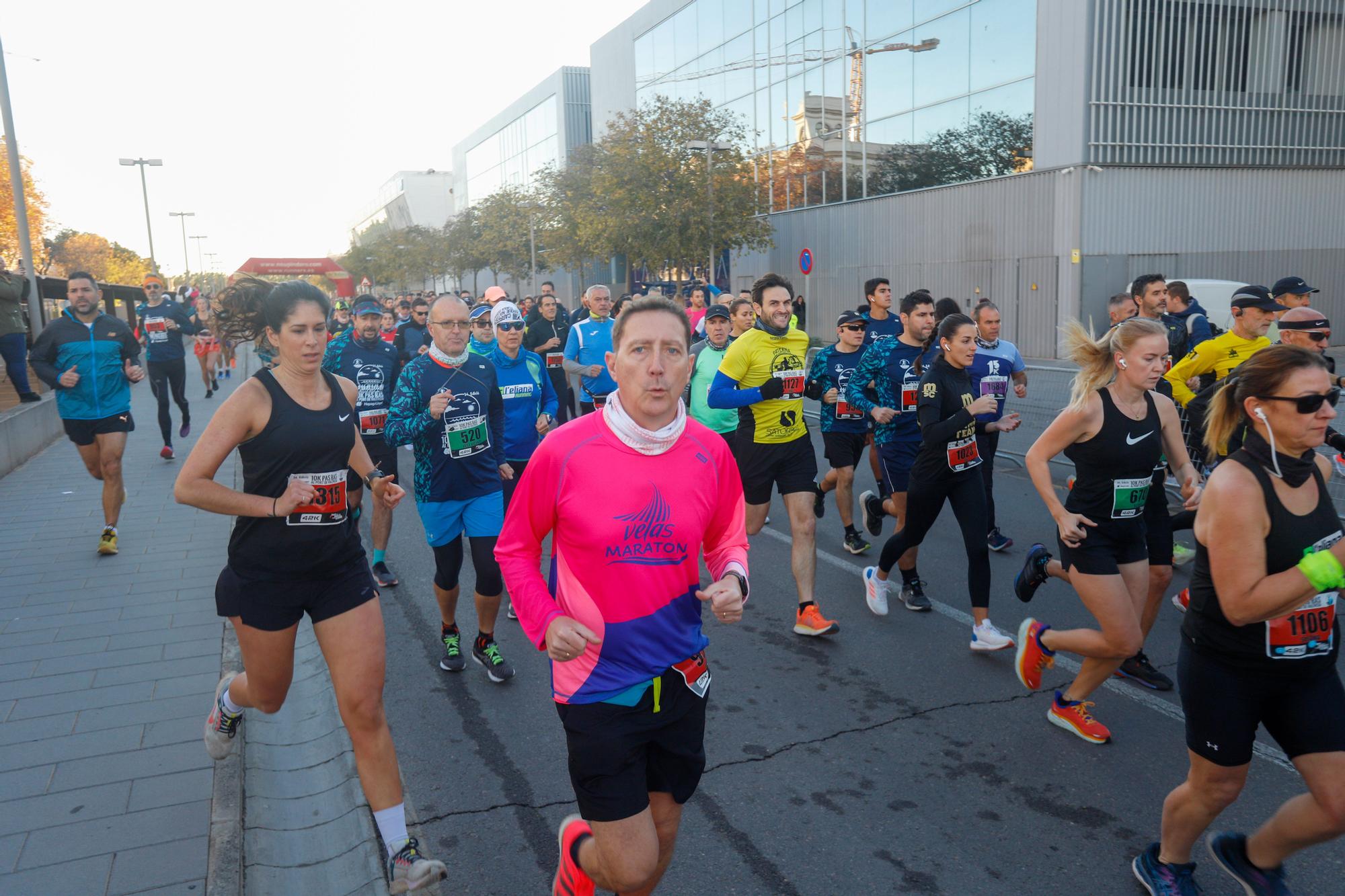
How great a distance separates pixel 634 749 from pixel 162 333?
12.6 metres

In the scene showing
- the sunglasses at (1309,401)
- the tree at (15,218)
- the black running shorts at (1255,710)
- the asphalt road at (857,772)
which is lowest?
the asphalt road at (857,772)

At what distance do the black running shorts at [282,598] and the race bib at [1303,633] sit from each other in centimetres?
306

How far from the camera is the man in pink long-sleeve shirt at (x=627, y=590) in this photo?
2.64 meters

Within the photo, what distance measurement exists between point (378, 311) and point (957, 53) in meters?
22.5

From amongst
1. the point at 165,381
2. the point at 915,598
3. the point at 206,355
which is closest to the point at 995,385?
the point at 915,598

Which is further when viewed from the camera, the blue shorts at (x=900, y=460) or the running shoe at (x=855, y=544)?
the running shoe at (x=855, y=544)

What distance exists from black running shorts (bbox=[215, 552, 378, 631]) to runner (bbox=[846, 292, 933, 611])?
4341mm

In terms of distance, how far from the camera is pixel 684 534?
2723mm

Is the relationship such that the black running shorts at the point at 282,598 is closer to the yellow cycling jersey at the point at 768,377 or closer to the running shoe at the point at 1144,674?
the yellow cycling jersey at the point at 768,377

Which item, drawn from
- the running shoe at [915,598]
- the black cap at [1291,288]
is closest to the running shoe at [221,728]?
the running shoe at [915,598]

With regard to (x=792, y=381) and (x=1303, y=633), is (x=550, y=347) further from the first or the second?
(x=1303, y=633)

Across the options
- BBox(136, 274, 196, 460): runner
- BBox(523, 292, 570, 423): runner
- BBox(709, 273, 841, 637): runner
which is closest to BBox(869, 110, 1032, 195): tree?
BBox(523, 292, 570, 423): runner

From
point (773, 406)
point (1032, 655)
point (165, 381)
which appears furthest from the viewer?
point (165, 381)

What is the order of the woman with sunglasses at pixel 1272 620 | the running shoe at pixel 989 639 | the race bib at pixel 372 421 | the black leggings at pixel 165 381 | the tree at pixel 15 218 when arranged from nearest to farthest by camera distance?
the woman with sunglasses at pixel 1272 620, the running shoe at pixel 989 639, the race bib at pixel 372 421, the black leggings at pixel 165 381, the tree at pixel 15 218
